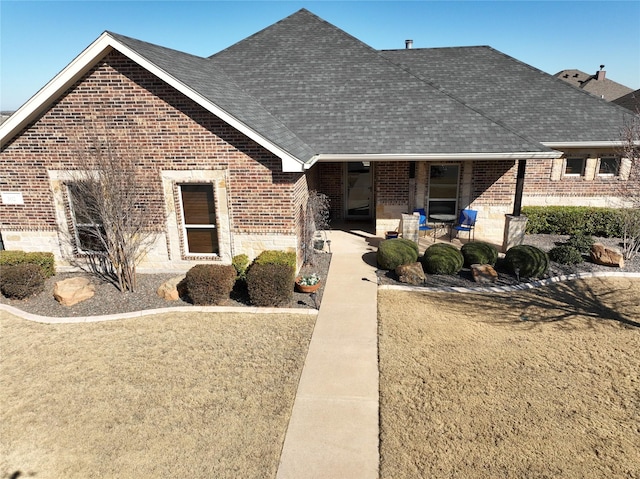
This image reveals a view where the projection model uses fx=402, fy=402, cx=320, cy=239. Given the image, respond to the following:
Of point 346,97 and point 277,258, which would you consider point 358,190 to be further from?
point 277,258

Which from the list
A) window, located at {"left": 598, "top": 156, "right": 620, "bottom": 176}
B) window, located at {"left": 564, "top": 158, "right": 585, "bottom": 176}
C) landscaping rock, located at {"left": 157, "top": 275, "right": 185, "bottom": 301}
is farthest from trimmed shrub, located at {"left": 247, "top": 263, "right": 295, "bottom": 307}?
window, located at {"left": 598, "top": 156, "right": 620, "bottom": 176}

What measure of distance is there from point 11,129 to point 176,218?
4157 millimetres

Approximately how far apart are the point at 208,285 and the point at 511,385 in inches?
240

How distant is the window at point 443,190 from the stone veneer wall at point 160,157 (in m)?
5.45

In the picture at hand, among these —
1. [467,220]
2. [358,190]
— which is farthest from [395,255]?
[358,190]

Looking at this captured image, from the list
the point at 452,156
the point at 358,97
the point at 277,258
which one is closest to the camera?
the point at 277,258

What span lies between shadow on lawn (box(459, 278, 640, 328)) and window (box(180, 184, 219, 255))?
20.4 ft

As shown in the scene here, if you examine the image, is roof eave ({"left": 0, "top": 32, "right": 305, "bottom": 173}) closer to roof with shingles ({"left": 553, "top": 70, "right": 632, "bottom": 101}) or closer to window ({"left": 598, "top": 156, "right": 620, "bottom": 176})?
window ({"left": 598, "top": 156, "right": 620, "bottom": 176})

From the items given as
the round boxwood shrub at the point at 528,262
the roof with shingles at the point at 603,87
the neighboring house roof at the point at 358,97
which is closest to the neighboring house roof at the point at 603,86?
the roof with shingles at the point at 603,87

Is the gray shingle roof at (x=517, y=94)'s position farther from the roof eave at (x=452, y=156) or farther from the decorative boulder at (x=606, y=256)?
the decorative boulder at (x=606, y=256)

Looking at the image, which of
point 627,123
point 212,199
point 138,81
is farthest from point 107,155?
point 627,123

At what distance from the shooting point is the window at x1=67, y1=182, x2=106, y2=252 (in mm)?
9570

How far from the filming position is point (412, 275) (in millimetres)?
9883

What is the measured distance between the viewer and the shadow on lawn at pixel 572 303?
319 inches
